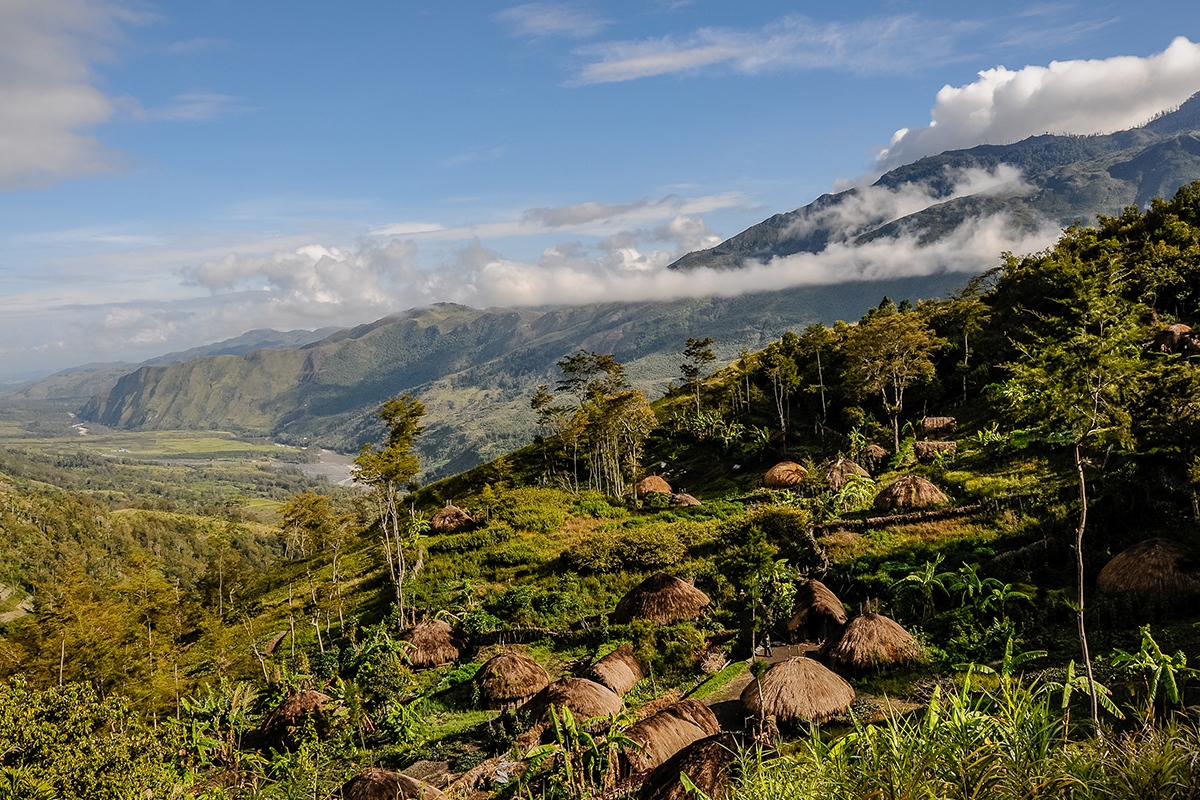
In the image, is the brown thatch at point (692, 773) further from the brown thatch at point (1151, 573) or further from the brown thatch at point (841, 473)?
the brown thatch at point (841, 473)

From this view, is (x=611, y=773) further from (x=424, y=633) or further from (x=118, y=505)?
(x=118, y=505)

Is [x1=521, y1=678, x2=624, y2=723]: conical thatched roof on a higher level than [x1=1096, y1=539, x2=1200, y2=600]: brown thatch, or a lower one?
lower

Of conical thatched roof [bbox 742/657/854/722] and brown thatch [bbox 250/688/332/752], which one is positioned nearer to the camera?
conical thatched roof [bbox 742/657/854/722]

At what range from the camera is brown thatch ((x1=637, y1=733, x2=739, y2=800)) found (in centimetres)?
1181

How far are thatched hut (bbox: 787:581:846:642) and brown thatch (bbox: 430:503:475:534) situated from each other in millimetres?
24776

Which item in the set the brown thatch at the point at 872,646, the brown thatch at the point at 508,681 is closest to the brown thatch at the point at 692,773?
the brown thatch at the point at 872,646

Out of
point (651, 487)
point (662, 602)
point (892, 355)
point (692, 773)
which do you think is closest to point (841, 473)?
point (892, 355)

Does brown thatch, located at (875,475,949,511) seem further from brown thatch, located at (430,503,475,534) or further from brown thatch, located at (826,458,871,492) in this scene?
brown thatch, located at (430,503,475,534)

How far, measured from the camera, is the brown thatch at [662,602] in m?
22.8

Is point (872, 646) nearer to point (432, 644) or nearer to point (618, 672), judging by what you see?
point (618, 672)

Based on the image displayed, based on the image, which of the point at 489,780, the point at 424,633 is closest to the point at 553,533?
the point at 424,633

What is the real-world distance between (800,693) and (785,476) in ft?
78.6

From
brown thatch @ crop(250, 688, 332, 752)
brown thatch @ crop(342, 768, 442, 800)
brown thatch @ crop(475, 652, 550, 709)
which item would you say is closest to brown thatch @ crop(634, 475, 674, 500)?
brown thatch @ crop(475, 652, 550, 709)

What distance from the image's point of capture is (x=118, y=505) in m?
179
